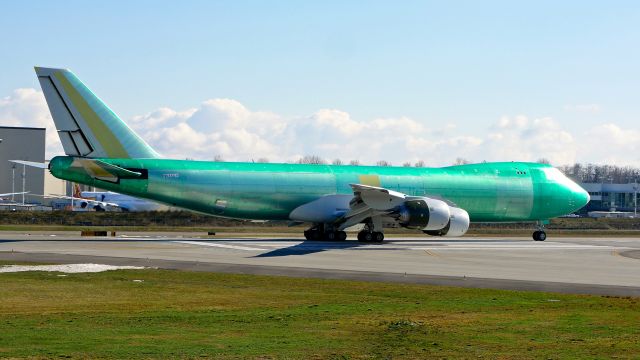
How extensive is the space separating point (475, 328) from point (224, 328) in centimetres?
479

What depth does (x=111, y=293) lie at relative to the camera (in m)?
21.1

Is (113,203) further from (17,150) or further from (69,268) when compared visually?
(69,268)

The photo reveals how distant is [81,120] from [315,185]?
13189 mm

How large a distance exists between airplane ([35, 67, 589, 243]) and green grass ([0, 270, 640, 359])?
683 inches

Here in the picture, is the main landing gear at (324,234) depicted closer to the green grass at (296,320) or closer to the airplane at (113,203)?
the green grass at (296,320)

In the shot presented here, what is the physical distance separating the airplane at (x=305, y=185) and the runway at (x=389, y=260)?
192 cm

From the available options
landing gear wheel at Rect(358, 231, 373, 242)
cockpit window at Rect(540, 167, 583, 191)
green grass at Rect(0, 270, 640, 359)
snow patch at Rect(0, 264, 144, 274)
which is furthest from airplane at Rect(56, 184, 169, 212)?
green grass at Rect(0, 270, 640, 359)

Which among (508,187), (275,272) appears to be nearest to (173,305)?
(275,272)

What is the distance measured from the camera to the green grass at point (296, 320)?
13.4 metres

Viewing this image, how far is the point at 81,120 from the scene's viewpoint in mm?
40750

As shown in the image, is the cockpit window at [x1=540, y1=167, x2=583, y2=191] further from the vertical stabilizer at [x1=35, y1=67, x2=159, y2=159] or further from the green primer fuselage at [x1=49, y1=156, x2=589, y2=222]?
the vertical stabilizer at [x1=35, y1=67, x2=159, y2=159]

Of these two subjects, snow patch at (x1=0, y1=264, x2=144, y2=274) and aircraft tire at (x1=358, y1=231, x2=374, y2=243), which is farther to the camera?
aircraft tire at (x1=358, y1=231, x2=374, y2=243)

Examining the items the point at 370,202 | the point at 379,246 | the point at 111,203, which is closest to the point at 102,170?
the point at 370,202

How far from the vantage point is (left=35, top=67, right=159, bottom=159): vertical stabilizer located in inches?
1580
